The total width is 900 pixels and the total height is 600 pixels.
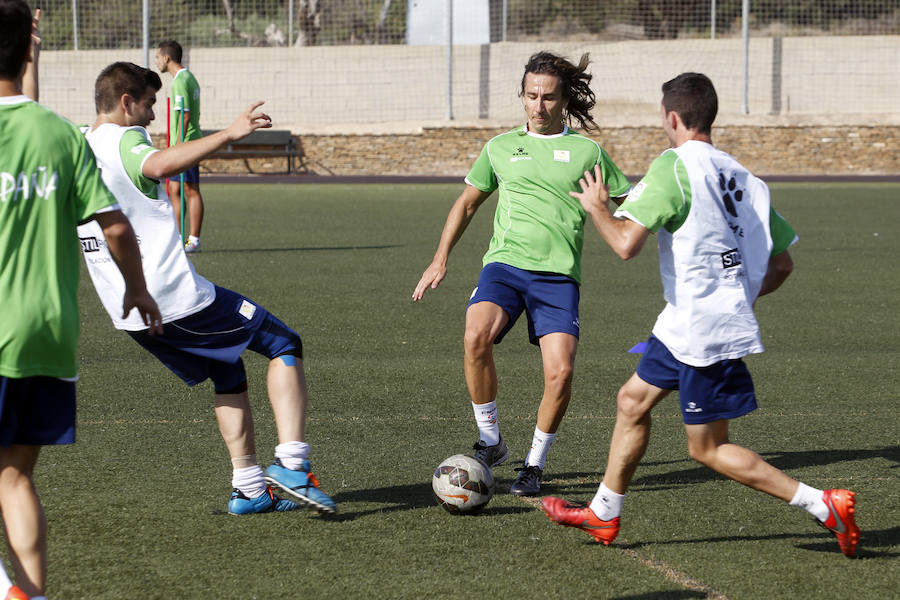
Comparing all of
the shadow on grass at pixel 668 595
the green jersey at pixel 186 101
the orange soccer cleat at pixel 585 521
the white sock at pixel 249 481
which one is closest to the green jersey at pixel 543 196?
the orange soccer cleat at pixel 585 521

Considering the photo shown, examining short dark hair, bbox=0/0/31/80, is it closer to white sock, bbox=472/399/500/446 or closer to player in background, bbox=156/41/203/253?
white sock, bbox=472/399/500/446

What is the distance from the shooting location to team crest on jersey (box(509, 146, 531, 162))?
5.57 metres

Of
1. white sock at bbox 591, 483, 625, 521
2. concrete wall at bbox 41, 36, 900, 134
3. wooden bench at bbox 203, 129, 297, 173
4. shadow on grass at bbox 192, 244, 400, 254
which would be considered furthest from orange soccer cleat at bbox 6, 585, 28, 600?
concrete wall at bbox 41, 36, 900, 134

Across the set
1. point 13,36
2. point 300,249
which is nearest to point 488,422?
point 13,36

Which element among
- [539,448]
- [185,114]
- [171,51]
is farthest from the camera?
[185,114]

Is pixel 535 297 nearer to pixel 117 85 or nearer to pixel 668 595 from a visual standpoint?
pixel 668 595

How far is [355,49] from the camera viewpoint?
33438 millimetres

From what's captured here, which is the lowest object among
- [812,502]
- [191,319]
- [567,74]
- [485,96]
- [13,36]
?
[812,502]

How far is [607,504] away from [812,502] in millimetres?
761

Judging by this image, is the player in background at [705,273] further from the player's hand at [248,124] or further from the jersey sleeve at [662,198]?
the player's hand at [248,124]

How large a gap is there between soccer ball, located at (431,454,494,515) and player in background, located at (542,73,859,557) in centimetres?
65

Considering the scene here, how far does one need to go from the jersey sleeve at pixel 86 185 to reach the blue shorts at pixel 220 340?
1.36 m

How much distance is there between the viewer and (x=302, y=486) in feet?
15.0

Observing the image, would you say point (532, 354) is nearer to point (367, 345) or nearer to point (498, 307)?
point (367, 345)
